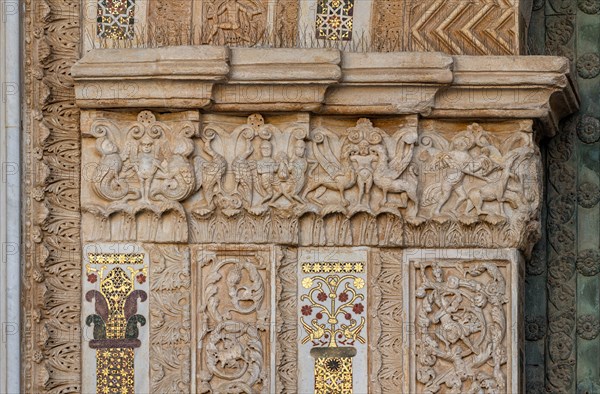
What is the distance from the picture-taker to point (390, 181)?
329 inches

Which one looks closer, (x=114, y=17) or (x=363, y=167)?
(x=363, y=167)

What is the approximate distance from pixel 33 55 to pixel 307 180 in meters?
1.41

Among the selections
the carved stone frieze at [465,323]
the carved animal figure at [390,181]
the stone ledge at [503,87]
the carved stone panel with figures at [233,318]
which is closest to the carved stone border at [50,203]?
the carved stone panel with figures at [233,318]

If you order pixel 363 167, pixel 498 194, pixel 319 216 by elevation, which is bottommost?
pixel 319 216

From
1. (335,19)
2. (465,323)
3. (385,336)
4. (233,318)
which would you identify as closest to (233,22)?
(335,19)

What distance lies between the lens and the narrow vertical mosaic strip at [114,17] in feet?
28.1

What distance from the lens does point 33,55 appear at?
28.0 ft

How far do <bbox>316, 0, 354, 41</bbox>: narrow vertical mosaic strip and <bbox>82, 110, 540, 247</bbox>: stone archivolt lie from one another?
42 cm

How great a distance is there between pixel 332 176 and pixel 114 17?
1275 mm

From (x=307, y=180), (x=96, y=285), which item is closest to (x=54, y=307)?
(x=96, y=285)

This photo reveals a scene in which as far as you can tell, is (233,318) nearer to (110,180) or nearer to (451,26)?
(110,180)

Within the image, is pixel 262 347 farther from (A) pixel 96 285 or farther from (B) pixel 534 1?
(B) pixel 534 1

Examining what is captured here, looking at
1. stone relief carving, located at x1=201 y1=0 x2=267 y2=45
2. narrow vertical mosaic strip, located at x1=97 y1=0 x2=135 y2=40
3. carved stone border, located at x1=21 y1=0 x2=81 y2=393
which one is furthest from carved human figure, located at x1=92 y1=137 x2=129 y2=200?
stone relief carving, located at x1=201 y1=0 x2=267 y2=45

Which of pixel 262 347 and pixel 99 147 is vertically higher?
pixel 99 147
